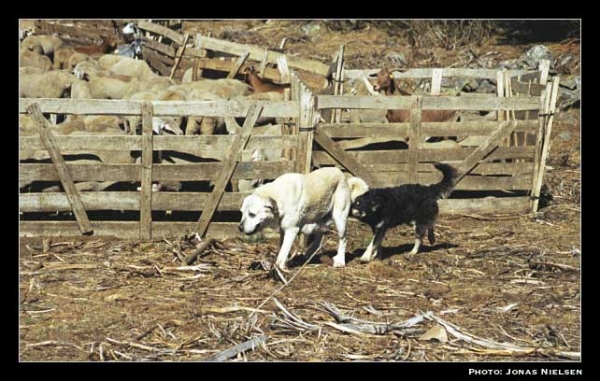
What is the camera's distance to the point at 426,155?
1255 centimetres

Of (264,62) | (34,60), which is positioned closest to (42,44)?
(34,60)

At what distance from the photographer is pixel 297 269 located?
9.87m

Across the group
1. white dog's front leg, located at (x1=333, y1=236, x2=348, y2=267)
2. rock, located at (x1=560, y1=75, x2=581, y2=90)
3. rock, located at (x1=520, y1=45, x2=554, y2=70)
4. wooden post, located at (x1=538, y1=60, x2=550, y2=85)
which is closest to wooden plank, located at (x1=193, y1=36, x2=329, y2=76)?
rock, located at (x1=520, y1=45, x2=554, y2=70)

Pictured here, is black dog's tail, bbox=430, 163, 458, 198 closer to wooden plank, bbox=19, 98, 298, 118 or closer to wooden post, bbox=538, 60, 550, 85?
wooden plank, bbox=19, 98, 298, 118

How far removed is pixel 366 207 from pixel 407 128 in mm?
2458

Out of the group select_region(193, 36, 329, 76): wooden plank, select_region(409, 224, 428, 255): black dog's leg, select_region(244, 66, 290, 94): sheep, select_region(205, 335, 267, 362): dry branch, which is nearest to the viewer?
select_region(205, 335, 267, 362): dry branch

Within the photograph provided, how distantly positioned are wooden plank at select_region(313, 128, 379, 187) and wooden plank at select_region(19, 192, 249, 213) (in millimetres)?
1213

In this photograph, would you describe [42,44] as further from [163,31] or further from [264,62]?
[264,62]

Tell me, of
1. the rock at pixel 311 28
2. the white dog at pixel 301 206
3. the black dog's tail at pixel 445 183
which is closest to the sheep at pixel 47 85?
the rock at pixel 311 28

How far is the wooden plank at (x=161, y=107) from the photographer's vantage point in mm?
10844

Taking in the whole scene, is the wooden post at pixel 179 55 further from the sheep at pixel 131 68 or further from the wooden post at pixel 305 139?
the wooden post at pixel 305 139

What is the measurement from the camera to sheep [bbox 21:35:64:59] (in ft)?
89.1

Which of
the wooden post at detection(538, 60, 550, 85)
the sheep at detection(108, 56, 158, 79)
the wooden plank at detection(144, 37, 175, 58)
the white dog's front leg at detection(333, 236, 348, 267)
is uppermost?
the wooden post at detection(538, 60, 550, 85)

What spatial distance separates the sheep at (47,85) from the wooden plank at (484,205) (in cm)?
1091
